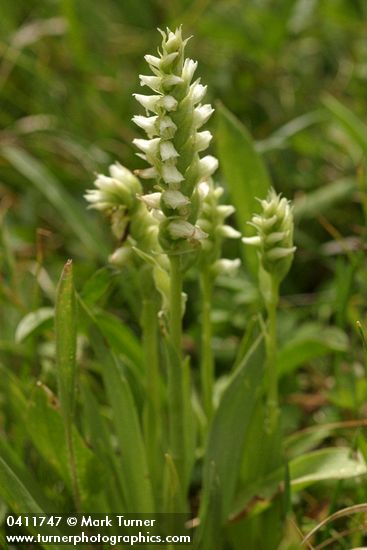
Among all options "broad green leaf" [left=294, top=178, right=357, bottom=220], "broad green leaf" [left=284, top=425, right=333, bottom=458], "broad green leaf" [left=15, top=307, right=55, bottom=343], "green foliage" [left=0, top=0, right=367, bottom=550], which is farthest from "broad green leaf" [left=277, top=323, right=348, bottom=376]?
"broad green leaf" [left=294, top=178, right=357, bottom=220]

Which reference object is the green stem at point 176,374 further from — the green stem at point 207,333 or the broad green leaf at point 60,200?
the broad green leaf at point 60,200

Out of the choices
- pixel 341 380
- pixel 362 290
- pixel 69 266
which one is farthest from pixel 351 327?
pixel 69 266

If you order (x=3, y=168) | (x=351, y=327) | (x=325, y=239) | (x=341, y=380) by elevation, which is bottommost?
(x=341, y=380)

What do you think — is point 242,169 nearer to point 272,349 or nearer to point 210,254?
point 210,254

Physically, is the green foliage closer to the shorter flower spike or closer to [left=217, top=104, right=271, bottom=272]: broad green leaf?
[left=217, top=104, right=271, bottom=272]: broad green leaf

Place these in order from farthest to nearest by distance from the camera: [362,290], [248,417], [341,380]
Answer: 1. [362,290]
2. [341,380]
3. [248,417]

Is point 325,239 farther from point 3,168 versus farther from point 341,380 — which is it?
point 3,168

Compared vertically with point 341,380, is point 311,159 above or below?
above
